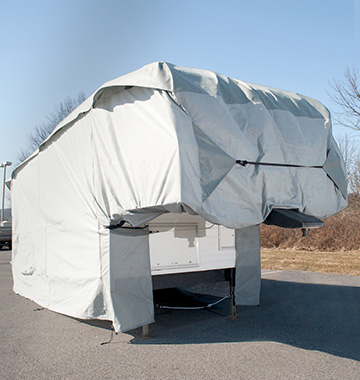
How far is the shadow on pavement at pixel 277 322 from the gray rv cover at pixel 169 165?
881mm

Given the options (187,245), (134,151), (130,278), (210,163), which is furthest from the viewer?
(187,245)

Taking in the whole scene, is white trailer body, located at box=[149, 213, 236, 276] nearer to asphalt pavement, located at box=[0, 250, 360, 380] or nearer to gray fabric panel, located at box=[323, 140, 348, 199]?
asphalt pavement, located at box=[0, 250, 360, 380]

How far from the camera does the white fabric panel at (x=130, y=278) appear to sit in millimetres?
4922

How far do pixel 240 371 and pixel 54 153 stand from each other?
4.21 m

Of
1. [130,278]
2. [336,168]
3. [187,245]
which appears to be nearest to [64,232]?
[130,278]

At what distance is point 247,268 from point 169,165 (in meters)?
2.66

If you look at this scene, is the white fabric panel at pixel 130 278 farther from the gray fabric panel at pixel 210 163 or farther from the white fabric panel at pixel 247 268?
the white fabric panel at pixel 247 268

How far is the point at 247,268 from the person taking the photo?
20.1 feet

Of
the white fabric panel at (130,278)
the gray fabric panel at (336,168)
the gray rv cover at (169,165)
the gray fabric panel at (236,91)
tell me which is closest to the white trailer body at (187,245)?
the white fabric panel at (130,278)

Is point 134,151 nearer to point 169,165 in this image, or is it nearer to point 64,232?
point 169,165

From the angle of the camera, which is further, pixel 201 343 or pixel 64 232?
pixel 64 232

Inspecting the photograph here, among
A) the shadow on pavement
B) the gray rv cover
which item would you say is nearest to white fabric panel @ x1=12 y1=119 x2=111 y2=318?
the gray rv cover

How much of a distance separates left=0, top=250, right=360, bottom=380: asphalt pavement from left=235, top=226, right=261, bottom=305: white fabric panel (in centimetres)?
36

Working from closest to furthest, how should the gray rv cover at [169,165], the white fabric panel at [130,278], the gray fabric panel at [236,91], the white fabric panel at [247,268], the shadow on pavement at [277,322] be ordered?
the gray rv cover at [169,165] → the gray fabric panel at [236,91] → the white fabric panel at [130,278] → the shadow on pavement at [277,322] → the white fabric panel at [247,268]
